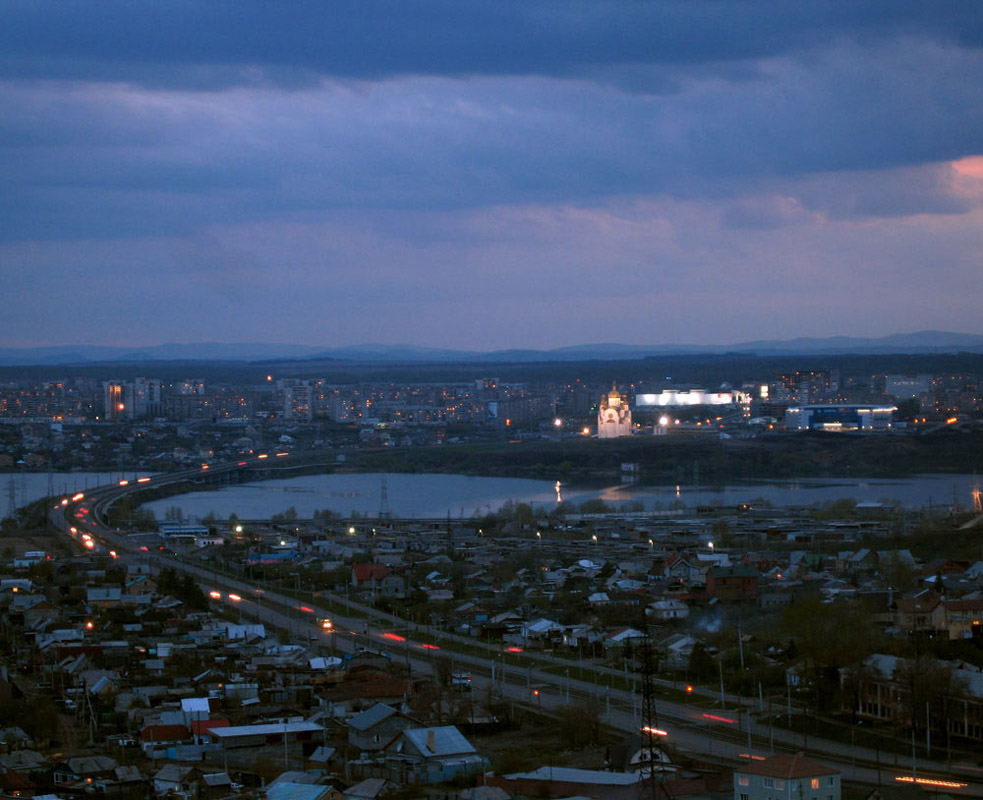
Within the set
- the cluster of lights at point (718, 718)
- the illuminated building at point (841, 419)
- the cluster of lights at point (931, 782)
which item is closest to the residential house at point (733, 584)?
the cluster of lights at point (718, 718)

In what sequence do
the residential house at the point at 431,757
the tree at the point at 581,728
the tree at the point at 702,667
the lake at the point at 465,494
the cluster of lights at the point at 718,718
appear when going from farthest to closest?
the lake at the point at 465,494, the tree at the point at 702,667, the cluster of lights at the point at 718,718, the tree at the point at 581,728, the residential house at the point at 431,757

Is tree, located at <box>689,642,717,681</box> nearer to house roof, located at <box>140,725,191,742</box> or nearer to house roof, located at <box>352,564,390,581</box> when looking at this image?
house roof, located at <box>140,725,191,742</box>

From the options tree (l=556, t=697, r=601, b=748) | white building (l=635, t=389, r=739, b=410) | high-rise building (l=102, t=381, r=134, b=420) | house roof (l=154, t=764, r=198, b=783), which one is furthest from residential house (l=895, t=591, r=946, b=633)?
high-rise building (l=102, t=381, r=134, b=420)

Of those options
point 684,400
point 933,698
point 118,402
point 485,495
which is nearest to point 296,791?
point 933,698

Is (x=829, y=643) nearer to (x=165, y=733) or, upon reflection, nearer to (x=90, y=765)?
(x=165, y=733)

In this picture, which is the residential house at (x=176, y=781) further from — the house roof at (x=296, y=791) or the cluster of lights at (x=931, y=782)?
the cluster of lights at (x=931, y=782)

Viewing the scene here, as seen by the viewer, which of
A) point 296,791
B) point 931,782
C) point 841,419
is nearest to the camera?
point 296,791

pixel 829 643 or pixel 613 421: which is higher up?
pixel 829 643
